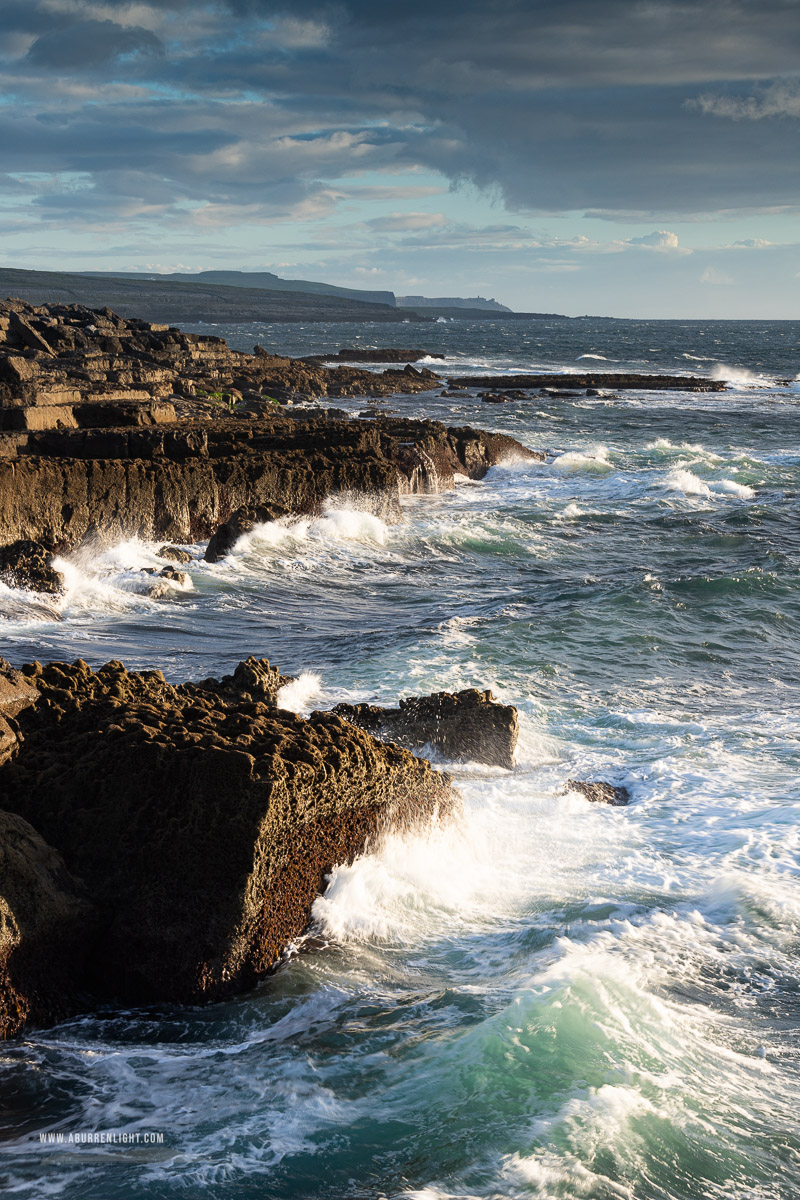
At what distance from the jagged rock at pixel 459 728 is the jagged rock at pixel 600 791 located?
0.71 metres

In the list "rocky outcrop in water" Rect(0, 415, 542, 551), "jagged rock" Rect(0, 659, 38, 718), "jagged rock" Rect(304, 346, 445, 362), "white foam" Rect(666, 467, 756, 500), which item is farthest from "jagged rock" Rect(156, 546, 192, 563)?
"jagged rock" Rect(304, 346, 445, 362)

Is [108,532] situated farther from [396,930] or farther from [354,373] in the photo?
[354,373]

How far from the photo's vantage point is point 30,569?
14.9 m

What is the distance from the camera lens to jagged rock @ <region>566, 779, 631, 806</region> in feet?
29.7

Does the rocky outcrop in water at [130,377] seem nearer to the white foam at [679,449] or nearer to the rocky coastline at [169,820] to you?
the white foam at [679,449]

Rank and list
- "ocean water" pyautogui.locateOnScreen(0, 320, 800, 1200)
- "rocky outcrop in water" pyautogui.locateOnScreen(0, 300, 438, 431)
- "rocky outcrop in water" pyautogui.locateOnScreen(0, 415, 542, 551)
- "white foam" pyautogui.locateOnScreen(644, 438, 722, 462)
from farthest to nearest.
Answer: "white foam" pyautogui.locateOnScreen(644, 438, 722, 462), "rocky outcrop in water" pyautogui.locateOnScreen(0, 300, 438, 431), "rocky outcrop in water" pyautogui.locateOnScreen(0, 415, 542, 551), "ocean water" pyautogui.locateOnScreen(0, 320, 800, 1200)

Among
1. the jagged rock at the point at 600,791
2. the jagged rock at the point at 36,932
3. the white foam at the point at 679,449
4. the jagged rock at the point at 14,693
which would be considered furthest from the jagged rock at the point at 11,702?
the white foam at the point at 679,449

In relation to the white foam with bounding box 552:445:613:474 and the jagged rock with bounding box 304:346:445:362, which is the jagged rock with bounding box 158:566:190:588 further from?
the jagged rock with bounding box 304:346:445:362

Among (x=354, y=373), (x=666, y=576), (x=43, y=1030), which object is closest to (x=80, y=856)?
(x=43, y=1030)

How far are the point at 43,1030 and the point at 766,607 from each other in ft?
44.4

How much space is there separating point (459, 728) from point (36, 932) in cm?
482

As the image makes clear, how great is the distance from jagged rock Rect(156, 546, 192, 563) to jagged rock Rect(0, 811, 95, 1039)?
11808 mm

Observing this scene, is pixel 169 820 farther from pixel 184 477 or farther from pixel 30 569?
pixel 184 477

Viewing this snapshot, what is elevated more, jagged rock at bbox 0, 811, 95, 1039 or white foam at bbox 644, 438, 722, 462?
white foam at bbox 644, 438, 722, 462
